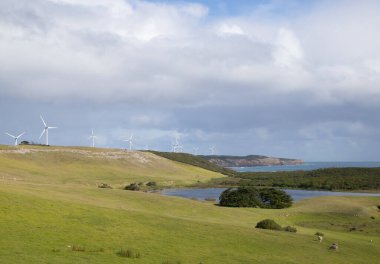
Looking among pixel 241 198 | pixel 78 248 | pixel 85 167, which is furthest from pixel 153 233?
pixel 85 167

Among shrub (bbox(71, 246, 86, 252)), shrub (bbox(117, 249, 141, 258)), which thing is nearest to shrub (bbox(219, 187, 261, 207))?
shrub (bbox(117, 249, 141, 258))

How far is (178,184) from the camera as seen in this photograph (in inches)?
5438

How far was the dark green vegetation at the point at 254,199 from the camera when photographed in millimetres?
70062

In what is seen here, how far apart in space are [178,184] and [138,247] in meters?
110

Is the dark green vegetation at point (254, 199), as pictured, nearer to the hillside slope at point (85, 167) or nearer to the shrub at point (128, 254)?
the hillside slope at point (85, 167)

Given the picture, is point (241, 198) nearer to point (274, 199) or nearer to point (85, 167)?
point (274, 199)

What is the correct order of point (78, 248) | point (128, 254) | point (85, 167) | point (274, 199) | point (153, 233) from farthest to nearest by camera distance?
point (85, 167), point (274, 199), point (153, 233), point (128, 254), point (78, 248)

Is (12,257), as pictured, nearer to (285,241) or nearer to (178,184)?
(285,241)

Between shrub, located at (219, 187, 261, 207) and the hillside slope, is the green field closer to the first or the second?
shrub, located at (219, 187, 261, 207)

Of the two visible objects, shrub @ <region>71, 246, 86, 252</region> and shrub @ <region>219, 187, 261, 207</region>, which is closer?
shrub @ <region>71, 246, 86, 252</region>

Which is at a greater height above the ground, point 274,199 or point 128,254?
point 274,199

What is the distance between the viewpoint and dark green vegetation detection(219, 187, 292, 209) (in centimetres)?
7006

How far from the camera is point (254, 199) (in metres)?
72.2

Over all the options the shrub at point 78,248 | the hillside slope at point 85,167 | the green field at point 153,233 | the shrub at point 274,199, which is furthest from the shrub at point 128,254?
the hillside slope at point 85,167
